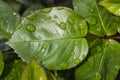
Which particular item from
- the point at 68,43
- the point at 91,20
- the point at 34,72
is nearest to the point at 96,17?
the point at 91,20

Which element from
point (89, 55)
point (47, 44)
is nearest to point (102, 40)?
point (89, 55)

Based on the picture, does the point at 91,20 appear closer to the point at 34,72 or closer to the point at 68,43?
the point at 68,43

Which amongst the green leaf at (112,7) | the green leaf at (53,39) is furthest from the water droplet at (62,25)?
the green leaf at (112,7)

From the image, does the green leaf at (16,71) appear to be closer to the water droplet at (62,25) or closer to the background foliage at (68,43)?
the background foliage at (68,43)

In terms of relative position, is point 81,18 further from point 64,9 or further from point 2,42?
point 2,42

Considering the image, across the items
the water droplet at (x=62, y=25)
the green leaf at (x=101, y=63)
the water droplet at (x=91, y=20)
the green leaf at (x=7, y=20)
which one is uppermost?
the water droplet at (x=62, y=25)

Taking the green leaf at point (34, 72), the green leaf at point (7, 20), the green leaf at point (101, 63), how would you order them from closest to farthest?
the green leaf at point (34, 72), the green leaf at point (101, 63), the green leaf at point (7, 20)
